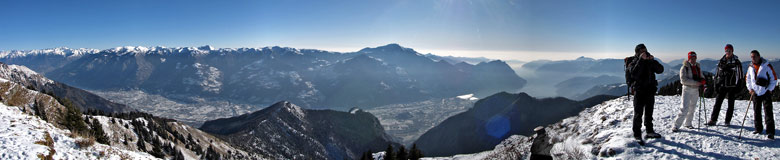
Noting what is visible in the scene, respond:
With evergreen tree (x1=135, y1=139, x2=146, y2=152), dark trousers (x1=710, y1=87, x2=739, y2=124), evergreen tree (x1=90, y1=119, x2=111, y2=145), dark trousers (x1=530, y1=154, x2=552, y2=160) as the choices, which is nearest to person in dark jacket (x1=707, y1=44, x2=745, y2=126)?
dark trousers (x1=710, y1=87, x2=739, y2=124)

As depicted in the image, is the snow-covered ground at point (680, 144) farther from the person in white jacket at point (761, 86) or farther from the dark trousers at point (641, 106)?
the dark trousers at point (641, 106)

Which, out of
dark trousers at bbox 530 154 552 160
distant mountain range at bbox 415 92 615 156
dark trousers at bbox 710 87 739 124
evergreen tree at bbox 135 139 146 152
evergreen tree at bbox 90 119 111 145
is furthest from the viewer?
distant mountain range at bbox 415 92 615 156

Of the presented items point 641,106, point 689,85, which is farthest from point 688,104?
point 641,106

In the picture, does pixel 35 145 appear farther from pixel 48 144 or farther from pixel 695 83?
pixel 695 83

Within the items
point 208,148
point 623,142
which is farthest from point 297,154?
point 623,142

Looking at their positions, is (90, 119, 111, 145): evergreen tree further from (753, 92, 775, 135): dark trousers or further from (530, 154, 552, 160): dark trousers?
(753, 92, 775, 135): dark trousers

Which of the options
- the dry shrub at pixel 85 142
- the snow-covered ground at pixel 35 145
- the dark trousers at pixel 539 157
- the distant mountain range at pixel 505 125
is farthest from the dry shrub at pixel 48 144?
the distant mountain range at pixel 505 125

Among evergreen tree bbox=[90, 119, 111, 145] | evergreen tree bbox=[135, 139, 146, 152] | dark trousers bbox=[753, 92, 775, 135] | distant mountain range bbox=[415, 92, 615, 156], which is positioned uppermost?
dark trousers bbox=[753, 92, 775, 135]
